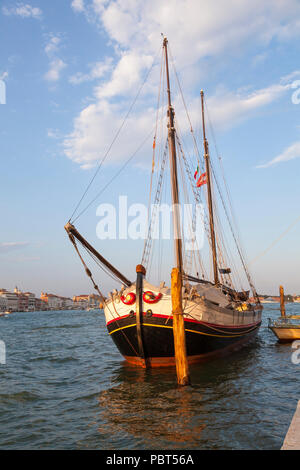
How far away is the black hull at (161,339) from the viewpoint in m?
15.4

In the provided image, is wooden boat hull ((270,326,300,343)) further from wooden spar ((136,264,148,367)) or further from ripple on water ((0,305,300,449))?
wooden spar ((136,264,148,367))

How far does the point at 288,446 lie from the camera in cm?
750

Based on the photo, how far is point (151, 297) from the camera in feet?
51.6

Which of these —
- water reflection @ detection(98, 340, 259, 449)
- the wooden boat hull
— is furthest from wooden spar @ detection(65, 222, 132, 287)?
the wooden boat hull

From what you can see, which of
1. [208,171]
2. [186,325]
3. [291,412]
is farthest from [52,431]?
[208,171]

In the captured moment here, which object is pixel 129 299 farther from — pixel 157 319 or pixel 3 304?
pixel 3 304

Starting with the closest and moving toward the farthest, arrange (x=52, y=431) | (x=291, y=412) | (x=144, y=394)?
(x=52, y=431) → (x=291, y=412) → (x=144, y=394)

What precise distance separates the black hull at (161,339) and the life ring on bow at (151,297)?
0.66 meters

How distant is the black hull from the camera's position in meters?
15.4

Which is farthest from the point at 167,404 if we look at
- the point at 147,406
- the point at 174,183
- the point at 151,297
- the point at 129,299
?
the point at 174,183

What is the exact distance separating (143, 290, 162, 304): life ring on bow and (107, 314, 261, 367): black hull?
662mm

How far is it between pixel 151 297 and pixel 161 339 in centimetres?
189
